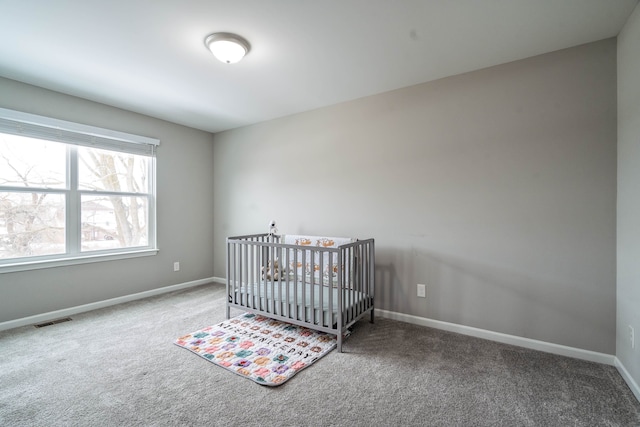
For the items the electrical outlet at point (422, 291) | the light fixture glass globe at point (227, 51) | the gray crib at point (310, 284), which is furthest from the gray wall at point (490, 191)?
the light fixture glass globe at point (227, 51)

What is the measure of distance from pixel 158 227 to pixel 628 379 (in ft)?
15.3

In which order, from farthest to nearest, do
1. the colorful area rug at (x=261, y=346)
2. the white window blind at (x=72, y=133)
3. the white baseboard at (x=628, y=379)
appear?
1. the white window blind at (x=72, y=133)
2. the colorful area rug at (x=261, y=346)
3. the white baseboard at (x=628, y=379)

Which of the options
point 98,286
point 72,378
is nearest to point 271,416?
point 72,378

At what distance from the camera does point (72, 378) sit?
1933 millimetres

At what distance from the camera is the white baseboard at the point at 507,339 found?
6.91 feet

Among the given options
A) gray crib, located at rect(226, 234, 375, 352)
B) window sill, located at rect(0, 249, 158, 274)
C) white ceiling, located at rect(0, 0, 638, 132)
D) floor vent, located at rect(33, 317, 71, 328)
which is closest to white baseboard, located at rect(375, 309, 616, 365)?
gray crib, located at rect(226, 234, 375, 352)

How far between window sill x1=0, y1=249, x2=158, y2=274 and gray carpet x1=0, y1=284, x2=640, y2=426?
0.60 m

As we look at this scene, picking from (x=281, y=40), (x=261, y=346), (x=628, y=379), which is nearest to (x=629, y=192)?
(x=628, y=379)

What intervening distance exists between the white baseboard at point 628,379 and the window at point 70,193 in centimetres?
459

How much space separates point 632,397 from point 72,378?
348 centimetres

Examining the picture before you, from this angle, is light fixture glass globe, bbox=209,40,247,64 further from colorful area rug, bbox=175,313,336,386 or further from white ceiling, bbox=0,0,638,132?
colorful area rug, bbox=175,313,336,386

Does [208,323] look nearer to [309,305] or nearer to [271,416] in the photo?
[309,305]

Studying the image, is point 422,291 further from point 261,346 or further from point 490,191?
point 261,346

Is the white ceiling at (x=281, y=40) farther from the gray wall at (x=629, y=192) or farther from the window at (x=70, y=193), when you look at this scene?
the window at (x=70, y=193)
